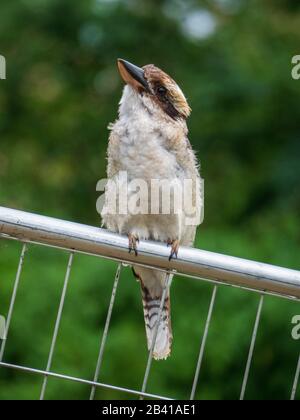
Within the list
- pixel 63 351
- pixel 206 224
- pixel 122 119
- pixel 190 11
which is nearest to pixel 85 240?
pixel 122 119

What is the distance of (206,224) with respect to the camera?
259 inches

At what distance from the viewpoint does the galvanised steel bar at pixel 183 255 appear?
6.89 ft

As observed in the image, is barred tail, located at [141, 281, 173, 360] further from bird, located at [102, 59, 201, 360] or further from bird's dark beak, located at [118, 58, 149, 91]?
bird's dark beak, located at [118, 58, 149, 91]

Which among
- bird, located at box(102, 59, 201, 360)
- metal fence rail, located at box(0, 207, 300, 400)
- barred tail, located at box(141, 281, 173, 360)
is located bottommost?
metal fence rail, located at box(0, 207, 300, 400)

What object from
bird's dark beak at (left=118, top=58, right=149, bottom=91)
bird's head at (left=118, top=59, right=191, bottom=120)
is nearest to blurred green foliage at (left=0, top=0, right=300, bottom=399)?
bird's head at (left=118, top=59, right=191, bottom=120)

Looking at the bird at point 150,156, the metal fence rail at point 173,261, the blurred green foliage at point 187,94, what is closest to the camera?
the metal fence rail at point 173,261

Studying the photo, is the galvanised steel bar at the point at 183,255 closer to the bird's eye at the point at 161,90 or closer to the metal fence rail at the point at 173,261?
the metal fence rail at the point at 173,261

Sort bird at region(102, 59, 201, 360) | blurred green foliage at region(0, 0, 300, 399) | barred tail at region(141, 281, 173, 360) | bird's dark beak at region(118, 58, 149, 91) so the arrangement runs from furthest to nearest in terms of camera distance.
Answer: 1. blurred green foliage at region(0, 0, 300, 399)
2. bird's dark beak at region(118, 58, 149, 91)
3. bird at region(102, 59, 201, 360)
4. barred tail at region(141, 281, 173, 360)

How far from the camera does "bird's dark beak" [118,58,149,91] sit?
340 centimetres

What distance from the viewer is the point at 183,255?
2129 millimetres

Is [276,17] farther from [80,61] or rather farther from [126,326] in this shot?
[126,326]

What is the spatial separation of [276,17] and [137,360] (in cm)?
387

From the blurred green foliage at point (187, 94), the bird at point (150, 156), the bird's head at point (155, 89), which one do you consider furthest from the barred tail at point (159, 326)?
the blurred green foliage at point (187, 94)

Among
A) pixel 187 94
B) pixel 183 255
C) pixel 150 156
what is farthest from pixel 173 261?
pixel 187 94
